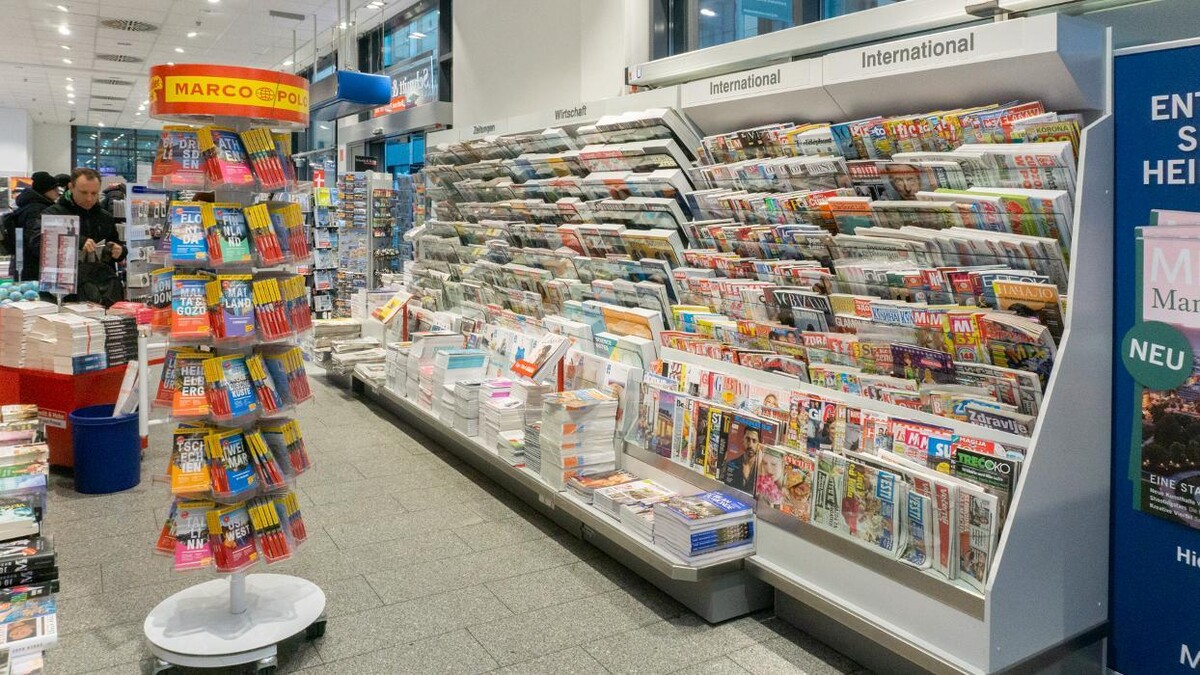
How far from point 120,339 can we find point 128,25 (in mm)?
8421

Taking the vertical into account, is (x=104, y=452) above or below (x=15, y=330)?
below

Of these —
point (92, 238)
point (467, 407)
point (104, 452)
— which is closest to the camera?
point (104, 452)

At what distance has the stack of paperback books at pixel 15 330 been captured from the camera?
474cm

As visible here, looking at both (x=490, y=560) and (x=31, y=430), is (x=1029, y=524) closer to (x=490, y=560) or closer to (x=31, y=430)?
(x=490, y=560)

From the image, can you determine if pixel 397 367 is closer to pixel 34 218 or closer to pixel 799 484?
pixel 34 218

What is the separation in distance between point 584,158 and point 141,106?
61.9 feet

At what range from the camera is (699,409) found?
10.7 feet

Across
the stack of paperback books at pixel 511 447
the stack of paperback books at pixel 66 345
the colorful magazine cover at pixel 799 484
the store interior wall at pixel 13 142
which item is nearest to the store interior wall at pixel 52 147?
the store interior wall at pixel 13 142

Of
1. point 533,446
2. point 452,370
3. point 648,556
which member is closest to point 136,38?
point 452,370

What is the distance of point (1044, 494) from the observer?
7.39ft

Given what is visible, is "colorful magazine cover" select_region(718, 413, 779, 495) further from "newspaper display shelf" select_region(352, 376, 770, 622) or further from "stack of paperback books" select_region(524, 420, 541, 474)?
"stack of paperback books" select_region(524, 420, 541, 474)

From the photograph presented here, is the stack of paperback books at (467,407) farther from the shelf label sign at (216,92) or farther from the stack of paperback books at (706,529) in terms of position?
the shelf label sign at (216,92)

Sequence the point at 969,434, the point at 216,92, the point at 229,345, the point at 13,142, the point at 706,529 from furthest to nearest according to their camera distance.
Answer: the point at 13,142
the point at 706,529
the point at 229,345
the point at 216,92
the point at 969,434

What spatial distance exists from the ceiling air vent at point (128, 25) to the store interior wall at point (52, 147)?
15946mm
